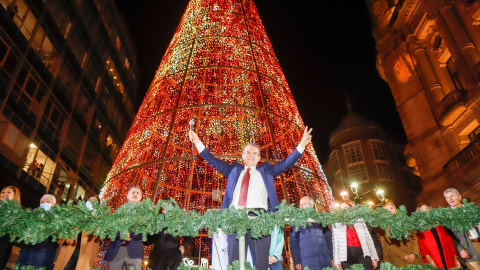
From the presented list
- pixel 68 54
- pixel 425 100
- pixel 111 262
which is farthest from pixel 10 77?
pixel 425 100

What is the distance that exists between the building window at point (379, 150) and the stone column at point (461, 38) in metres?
19.3

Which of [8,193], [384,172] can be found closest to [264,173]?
[8,193]

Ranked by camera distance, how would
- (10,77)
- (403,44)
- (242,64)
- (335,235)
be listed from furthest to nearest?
1. (403,44)
2. (10,77)
3. (242,64)
4. (335,235)

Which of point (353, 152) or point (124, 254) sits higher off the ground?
point (353, 152)

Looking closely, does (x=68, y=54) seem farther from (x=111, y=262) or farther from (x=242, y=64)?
(x=111, y=262)

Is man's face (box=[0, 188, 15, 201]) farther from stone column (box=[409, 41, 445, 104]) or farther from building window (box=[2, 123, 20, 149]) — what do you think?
stone column (box=[409, 41, 445, 104])

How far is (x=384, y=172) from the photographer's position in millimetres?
33062

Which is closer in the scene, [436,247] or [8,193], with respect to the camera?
[8,193]

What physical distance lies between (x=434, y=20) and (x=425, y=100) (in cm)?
462

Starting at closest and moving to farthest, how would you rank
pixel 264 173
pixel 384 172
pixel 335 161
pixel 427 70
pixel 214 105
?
pixel 264 173, pixel 214 105, pixel 427 70, pixel 384 172, pixel 335 161

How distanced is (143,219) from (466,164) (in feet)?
53.1

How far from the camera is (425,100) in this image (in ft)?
62.7

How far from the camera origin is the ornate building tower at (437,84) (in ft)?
50.2

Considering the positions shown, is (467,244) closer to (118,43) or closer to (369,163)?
(369,163)
